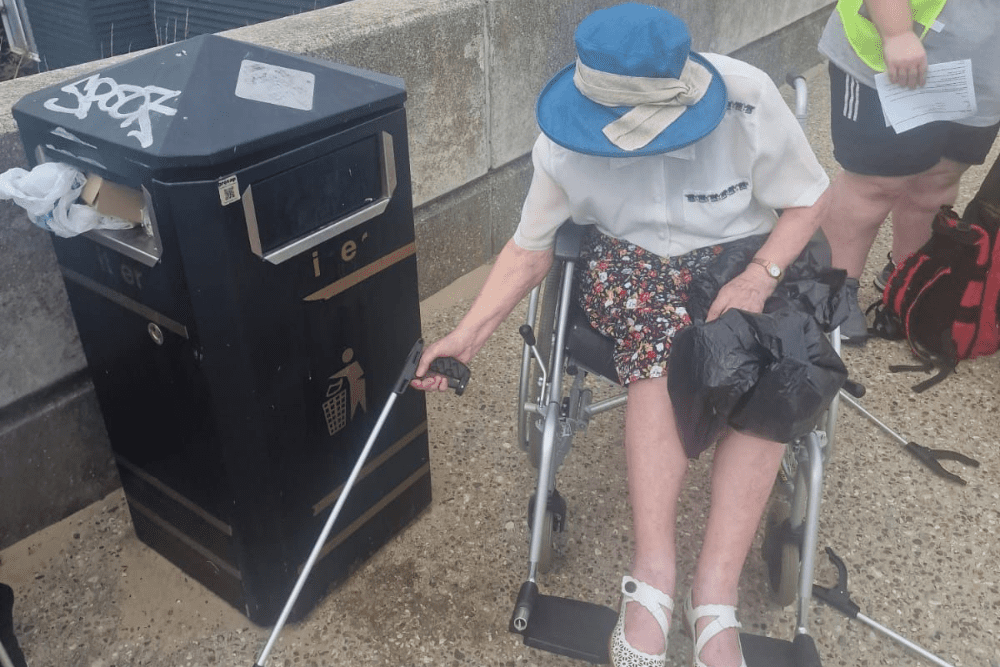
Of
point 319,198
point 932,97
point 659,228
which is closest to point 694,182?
point 659,228

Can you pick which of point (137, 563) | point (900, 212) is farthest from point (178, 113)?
point (900, 212)

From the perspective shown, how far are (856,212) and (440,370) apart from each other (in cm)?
218

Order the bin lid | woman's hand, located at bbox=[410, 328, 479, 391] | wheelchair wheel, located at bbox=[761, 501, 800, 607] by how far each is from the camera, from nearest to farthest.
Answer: the bin lid, woman's hand, located at bbox=[410, 328, 479, 391], wheelchair wheel, located at bbox=[761, 501, 800, 607]

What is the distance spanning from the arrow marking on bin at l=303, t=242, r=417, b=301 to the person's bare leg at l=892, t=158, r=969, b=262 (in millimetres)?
2245

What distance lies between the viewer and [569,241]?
2.14 meters

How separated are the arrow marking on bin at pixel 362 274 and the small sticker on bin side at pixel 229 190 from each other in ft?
1.05

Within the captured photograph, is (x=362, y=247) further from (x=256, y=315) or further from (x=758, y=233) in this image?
(x=758, y=233)

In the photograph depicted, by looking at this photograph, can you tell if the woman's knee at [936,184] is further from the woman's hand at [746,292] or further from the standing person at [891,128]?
Result: the woman's hand at [746,292]

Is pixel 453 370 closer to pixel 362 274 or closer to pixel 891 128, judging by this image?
pixel 362 274

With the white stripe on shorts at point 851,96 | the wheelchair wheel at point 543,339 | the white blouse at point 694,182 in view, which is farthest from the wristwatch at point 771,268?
the white stripe on shorts at point 851,96

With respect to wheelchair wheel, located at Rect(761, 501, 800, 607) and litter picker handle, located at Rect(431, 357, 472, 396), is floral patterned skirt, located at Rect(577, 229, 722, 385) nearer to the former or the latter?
litter picker handle, located at Rect(431, 357, 472, 396)

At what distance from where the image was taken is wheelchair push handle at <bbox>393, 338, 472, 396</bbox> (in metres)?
1.96

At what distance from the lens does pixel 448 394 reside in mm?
3164

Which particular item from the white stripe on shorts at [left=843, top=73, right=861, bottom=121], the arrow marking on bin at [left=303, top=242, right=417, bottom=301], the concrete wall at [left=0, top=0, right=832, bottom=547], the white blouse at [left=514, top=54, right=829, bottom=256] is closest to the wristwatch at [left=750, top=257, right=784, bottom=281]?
the white blouse at [left=514, top=54, right=829, bottom=256]
